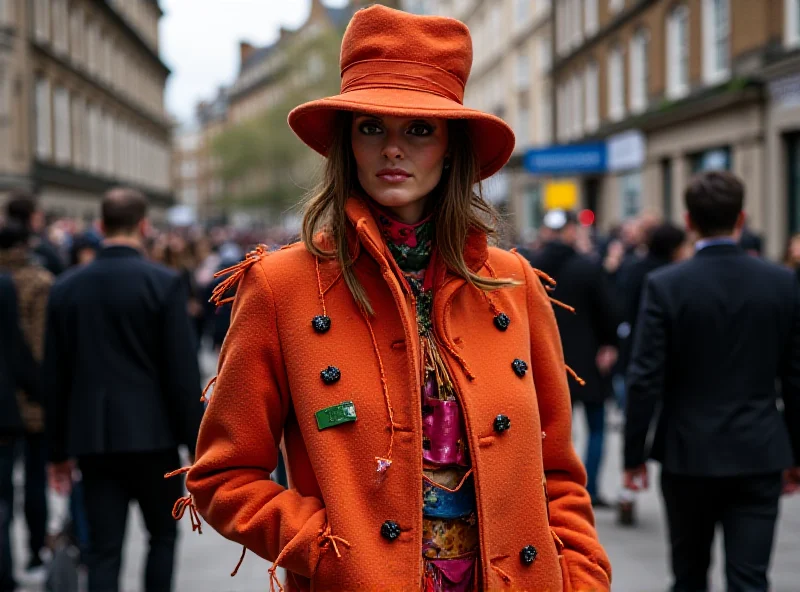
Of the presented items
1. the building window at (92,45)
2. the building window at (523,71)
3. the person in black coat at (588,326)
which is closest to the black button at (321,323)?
the person in black coat at (588,326)

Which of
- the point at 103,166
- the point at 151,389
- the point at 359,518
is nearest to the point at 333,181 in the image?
the point at 359,518

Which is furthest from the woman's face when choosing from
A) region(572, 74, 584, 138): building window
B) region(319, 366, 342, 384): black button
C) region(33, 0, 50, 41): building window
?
region(33, 0, 50, 41): building window

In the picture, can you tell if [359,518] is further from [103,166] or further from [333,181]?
[103,166]

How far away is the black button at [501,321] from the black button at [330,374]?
423 millimetres

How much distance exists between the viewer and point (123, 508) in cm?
439

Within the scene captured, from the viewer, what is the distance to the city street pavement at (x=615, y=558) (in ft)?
18.9

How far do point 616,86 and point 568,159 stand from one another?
583 inches

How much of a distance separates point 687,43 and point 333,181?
21351mm

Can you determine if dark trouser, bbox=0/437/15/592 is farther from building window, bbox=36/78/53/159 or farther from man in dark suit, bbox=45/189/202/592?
building window, bbox=36/78/53/159

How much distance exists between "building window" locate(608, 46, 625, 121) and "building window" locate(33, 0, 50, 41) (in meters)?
18.0

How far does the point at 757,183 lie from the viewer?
1758 cm

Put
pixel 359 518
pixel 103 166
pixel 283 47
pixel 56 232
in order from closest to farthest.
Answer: pixel 359 518 < pixel 56 232 < pixel 103 166 < pixel 283 47

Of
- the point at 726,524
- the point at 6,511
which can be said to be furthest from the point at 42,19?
the point at 726,524

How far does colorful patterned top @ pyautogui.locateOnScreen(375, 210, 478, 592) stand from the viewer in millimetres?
2199
